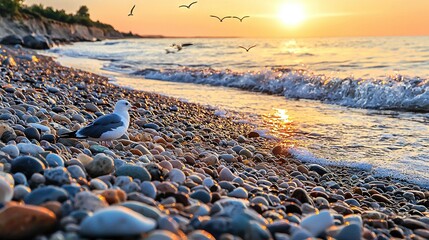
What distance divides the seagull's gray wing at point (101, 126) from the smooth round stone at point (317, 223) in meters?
2.53

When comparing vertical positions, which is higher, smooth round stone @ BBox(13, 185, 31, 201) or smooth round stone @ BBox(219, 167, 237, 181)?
smooth round stone @ BBox(13, 185, 31, 201)

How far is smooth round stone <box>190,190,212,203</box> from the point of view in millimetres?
2902

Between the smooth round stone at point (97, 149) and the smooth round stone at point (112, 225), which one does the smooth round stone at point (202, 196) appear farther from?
the smooth round stone at point (97, 149)

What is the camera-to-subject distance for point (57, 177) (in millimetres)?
2586

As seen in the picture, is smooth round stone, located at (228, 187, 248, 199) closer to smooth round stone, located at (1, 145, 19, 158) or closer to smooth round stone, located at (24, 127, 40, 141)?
smooth round stone, located at (1, 145, 19, 158)

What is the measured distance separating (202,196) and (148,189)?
0.35 m

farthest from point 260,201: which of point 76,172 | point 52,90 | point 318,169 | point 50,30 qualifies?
point 50,30

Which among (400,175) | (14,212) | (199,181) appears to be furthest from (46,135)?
(400,175)

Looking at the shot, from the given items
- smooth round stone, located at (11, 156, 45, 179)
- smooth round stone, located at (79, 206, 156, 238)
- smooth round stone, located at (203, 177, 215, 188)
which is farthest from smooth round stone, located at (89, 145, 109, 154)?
smooth round stone, located at (79, 206, 156, 238)

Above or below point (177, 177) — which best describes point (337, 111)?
below

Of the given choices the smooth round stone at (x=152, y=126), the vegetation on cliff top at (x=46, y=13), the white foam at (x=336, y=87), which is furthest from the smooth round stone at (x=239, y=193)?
the vegetation on cliff top at (x=46, y=13)

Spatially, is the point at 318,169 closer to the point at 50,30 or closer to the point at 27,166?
the point at 27,166

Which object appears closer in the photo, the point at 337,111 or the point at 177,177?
the point at 177,177

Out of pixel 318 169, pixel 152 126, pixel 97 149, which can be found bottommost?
pixel 318 169
